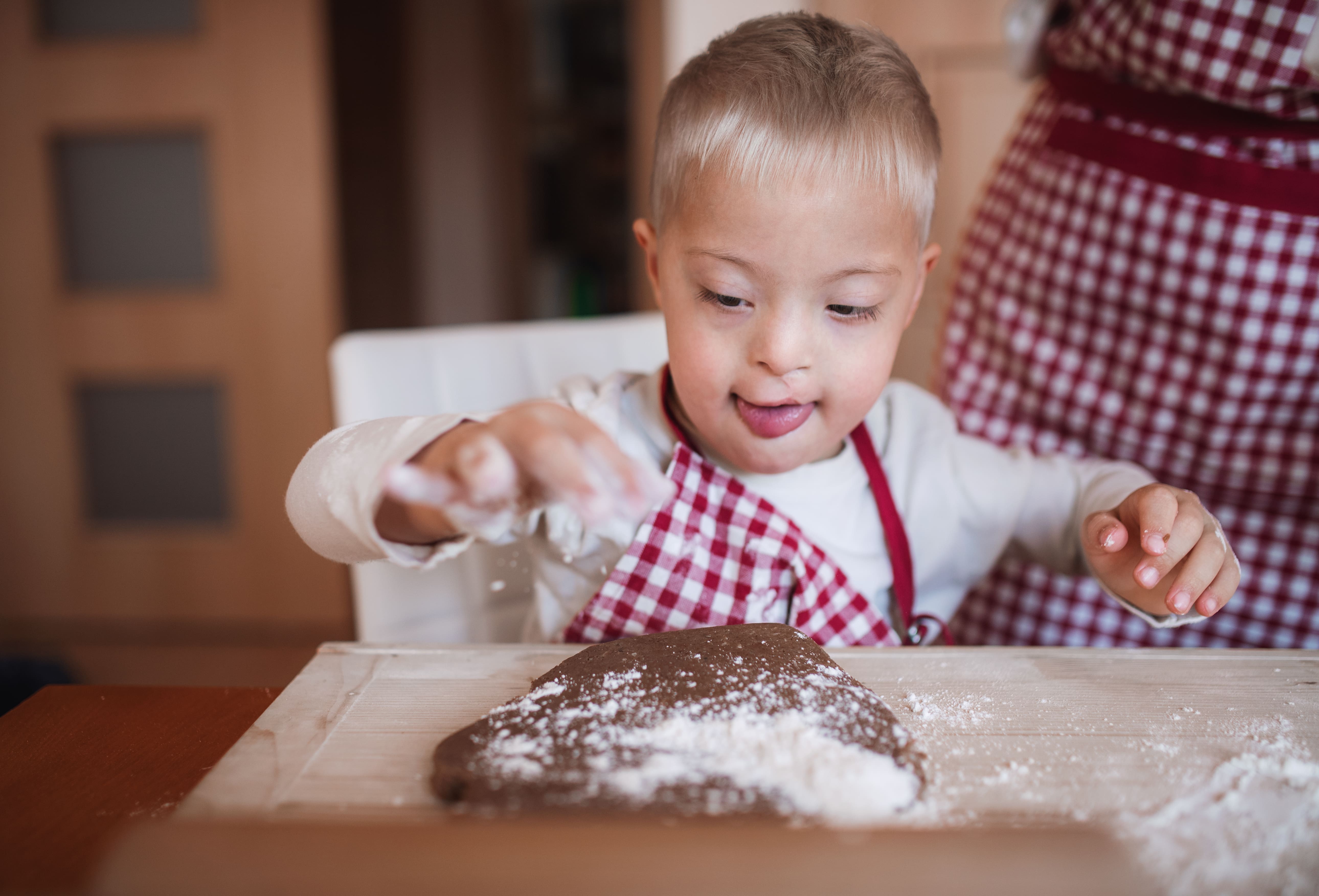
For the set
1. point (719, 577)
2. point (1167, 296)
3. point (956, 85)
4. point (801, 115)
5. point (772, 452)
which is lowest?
point (719, 577)

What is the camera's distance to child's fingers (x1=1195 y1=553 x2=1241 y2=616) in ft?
2.15

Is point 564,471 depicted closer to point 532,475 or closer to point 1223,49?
point 532,475

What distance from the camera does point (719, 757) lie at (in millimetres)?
451

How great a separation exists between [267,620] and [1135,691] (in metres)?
2.26

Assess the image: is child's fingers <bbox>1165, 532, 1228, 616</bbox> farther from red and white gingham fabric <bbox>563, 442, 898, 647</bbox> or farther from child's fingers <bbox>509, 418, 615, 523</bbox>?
child's fingers <bbox>509, 418, 615, 523</bbox>

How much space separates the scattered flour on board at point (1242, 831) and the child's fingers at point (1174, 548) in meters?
0.18

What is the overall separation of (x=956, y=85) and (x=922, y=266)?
116cm

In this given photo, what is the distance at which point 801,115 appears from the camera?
673 mm

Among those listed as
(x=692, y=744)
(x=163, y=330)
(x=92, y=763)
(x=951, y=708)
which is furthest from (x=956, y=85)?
(x=163, y=330)

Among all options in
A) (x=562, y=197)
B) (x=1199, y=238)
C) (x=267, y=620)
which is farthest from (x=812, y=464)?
(x=562, y=197)

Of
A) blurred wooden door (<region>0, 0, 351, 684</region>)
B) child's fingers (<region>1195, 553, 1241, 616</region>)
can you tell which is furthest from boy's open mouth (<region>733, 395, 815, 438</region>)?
blurred wooden door (<region>0, 0, 351, 684</region>)

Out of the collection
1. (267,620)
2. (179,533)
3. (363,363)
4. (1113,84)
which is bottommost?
(267,620)

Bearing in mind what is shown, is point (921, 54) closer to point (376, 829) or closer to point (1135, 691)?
point (1135, 691)

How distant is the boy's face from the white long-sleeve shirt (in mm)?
105
